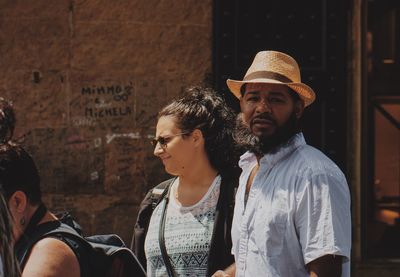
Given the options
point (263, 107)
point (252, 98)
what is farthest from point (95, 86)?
point (263, 107)

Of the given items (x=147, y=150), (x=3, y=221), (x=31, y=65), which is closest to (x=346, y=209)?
(x=3, y=221)

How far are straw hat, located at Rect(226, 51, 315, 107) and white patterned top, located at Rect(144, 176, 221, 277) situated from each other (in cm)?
72

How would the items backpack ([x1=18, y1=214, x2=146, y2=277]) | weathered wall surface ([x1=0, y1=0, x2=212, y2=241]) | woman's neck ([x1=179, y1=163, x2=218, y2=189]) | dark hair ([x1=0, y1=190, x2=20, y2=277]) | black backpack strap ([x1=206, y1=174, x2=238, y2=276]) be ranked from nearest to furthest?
dark hair ([x1=0, y1=190, x2=20, y2=277]), backpack ([x1=18, y1=214, x2=146, y2=277]), black backpack strap ([x1=206, y1=174, x2=238, y2=276]), woman's neck ([x1=179, y1=163, x2=218, y2=189]), weathered wall surface ([x1=0, y1=0, x2=212, y2=241])

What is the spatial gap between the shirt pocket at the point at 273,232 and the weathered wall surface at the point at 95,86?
3.99m

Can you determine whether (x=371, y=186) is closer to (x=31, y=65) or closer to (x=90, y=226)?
(x=90, y=226)

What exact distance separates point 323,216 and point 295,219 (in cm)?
12

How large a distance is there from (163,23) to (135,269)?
172 inches

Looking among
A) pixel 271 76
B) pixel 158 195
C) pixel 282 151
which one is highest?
pixel 271 76

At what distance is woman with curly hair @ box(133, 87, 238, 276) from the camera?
3.88 meters

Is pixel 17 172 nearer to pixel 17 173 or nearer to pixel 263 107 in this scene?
pixel 17 173

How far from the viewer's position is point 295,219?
A: 3148 mm

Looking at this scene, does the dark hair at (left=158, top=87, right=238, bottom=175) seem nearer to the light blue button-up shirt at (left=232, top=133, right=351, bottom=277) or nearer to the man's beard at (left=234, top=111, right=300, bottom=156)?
the man's beard at (left=234, top=111, right=300, bottom=156)

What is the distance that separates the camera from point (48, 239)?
284cm

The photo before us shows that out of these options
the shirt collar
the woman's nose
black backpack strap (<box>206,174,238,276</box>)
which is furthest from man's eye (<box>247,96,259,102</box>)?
the woman's nose
